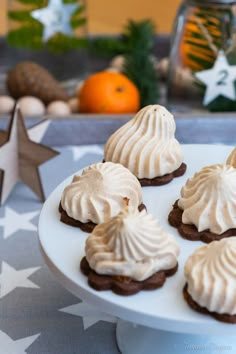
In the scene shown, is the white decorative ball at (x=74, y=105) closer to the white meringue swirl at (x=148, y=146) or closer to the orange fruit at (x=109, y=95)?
the orange fruit at (x=109, y=95)

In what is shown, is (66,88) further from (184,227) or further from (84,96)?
(184,227)

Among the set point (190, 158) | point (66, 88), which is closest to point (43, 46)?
point (66, 88)

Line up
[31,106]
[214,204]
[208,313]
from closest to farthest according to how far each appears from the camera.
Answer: [208,313] → [214,204] → [31,106]

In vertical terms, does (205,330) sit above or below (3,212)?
above

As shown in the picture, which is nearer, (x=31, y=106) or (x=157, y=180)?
(x=157, y=180)

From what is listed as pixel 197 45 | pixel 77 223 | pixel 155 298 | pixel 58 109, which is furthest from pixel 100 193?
pixel 197 45

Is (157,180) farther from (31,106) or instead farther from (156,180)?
(31,106)

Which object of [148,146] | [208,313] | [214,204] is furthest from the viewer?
[148,146]
